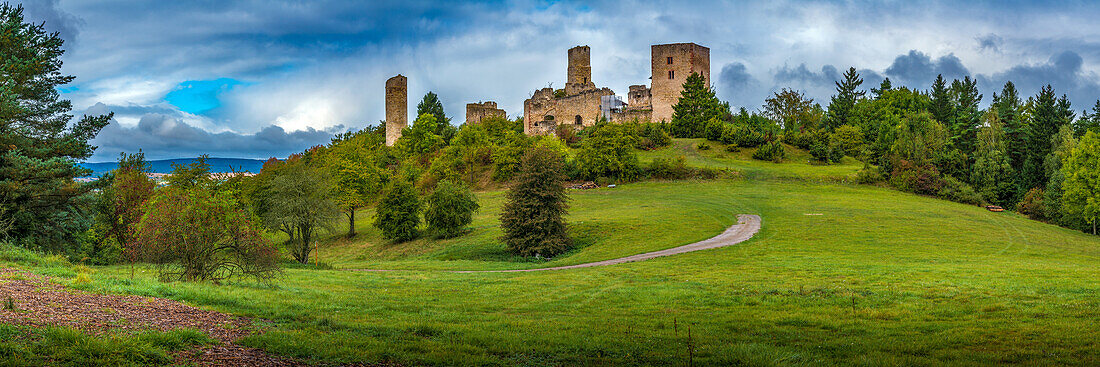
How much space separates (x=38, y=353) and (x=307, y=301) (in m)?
7.07

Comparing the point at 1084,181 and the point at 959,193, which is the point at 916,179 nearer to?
the point at 959,193

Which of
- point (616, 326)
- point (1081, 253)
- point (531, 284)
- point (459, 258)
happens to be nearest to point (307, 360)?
point (616, 326)

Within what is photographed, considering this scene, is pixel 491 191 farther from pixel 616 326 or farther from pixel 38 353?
pixel 38 353

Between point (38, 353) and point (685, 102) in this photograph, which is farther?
point (685, 102)

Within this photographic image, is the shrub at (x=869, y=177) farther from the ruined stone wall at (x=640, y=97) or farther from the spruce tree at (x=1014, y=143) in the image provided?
the ruined stone wall at (x=640, y=97)

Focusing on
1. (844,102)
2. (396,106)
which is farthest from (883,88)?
(396,106)

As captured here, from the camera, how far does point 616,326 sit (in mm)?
12289

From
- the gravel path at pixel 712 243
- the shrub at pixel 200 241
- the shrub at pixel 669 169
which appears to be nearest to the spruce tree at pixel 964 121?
the shrub at pixel 669 169

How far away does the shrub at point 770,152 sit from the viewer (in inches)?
2975

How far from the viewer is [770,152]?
75.8 meters

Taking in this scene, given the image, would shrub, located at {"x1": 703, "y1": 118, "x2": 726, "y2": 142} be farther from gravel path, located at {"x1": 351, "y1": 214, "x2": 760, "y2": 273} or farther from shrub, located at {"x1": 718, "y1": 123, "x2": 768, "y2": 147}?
gravel path, located at {"x1": 351, "y1": 214, "x2": 760, "y2": 273}

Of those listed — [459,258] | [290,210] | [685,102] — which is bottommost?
[459,258]

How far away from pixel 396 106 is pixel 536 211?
6918cm

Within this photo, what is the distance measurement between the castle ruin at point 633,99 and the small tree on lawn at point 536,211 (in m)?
52.2
